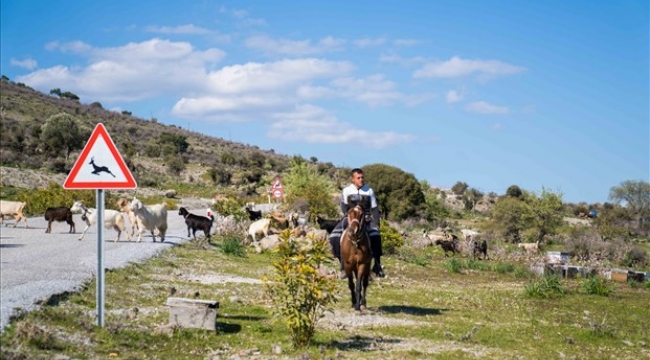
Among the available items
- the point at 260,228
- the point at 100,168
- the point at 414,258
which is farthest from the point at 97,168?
the point at 414,258

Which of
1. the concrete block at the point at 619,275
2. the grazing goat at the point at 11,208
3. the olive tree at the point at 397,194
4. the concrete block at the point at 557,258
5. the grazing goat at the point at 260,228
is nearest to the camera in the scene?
the concrete block at the point at 619,275

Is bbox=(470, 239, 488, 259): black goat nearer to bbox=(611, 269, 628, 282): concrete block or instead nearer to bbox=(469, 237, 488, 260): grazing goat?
bbox=(469, 237, 488, 260): grazing goat

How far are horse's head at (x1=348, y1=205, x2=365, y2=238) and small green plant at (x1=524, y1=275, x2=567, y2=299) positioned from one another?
26.8 feet

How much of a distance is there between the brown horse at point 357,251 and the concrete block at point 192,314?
149 inches

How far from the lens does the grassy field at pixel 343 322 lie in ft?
30.6

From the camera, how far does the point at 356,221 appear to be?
13195mm

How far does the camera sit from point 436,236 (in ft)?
124

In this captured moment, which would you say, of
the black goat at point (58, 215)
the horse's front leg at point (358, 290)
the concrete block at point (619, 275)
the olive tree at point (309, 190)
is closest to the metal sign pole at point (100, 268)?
the horse's front leg at point (358, 290)

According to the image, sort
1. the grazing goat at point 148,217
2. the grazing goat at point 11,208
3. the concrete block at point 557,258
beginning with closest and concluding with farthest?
the grazing goat at point 148,217 < the grazing goat at point 11,208 < the concrete block at point 557,258

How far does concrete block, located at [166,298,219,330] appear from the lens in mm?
10508

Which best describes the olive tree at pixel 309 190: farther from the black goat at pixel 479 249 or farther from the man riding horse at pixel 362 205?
the man riding horse at pixel 362 205

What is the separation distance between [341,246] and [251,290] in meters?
2.89

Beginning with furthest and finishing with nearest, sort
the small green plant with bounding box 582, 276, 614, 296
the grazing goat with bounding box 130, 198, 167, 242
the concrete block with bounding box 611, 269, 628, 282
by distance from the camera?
the concrete block with bounding box 611, 269, 628, 282 < the grazing goat with bounding box 130, 198, 167, 242 < the small green plant with bounding box 582, 276, 614, 296

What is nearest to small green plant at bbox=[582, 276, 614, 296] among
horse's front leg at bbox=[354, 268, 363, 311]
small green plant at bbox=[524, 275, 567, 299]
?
small green plant at bbox=[524, 275, 567, 299]
